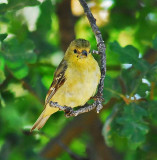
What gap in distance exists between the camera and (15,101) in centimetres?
519

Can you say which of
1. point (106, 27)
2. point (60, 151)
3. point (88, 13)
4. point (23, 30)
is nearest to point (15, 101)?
point (23, 30)

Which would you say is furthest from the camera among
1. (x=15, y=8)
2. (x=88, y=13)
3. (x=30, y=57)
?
(x=30, y=57)

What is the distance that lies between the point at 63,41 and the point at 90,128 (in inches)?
53.1

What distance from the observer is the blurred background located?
4.20 m

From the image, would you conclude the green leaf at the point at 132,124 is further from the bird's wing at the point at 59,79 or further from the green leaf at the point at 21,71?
the green leaf at the point at 21,71

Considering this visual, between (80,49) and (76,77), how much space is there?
10.0 inches

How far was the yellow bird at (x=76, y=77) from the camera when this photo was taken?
12.4 feet

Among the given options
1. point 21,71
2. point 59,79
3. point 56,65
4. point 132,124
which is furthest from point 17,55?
point 56,65

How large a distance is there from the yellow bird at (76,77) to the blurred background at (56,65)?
0.96ft

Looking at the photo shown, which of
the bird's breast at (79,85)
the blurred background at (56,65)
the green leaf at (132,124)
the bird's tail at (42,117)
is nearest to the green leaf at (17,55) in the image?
the blurred background at (56,65)

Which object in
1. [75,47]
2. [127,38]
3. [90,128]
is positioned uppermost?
[75,47]

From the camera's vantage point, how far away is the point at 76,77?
3838mm

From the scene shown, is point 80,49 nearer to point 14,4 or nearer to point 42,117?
point 14,4

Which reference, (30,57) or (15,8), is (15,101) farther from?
(15,8)
